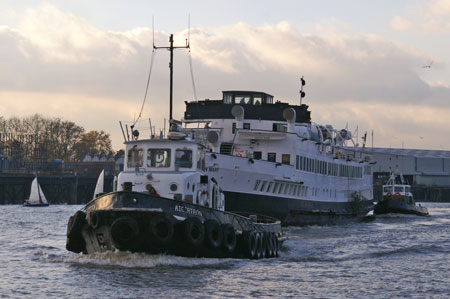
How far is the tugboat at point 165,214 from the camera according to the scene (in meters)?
26.5

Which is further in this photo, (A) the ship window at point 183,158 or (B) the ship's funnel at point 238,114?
(B) the ship's funnel at point 238,114

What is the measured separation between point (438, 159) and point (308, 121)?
128464 mm

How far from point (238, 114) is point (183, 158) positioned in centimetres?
2101

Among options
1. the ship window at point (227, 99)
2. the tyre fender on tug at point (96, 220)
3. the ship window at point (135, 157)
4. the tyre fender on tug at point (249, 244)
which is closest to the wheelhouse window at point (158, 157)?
the ship window at point (135, 157)

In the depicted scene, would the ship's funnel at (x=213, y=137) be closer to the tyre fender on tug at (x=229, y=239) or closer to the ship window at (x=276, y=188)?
the ship window at (x=276, y=188)

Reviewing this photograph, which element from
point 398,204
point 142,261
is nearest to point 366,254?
point 142,261

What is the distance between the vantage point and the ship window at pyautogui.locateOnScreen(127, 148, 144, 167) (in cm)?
2981

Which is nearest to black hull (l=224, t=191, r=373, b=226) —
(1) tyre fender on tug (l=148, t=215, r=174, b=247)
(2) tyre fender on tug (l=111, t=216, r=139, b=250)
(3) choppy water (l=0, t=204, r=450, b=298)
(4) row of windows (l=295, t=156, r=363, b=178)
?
(4) row of windows (l=295, t=156, r=363, b=178)

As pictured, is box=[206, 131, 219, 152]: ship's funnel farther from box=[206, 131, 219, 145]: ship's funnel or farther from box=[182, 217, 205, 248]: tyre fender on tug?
box=[182, 217, 205, 248]: tyre fender on tug

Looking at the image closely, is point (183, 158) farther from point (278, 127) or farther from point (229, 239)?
point (278, 127)

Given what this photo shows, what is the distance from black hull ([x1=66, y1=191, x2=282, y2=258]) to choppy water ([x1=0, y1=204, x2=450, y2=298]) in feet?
1.38

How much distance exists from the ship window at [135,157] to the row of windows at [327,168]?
73.5 ft

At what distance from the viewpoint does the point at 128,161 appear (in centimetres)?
3023

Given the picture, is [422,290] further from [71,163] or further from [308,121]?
[71,163]
